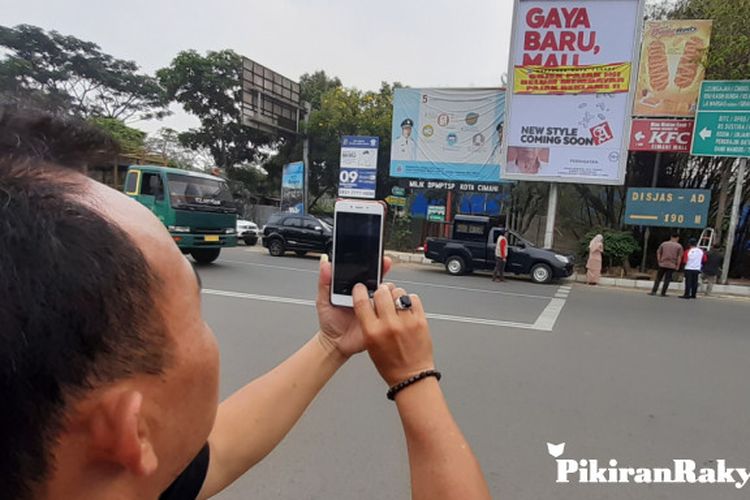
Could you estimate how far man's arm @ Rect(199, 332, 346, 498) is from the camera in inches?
46.8

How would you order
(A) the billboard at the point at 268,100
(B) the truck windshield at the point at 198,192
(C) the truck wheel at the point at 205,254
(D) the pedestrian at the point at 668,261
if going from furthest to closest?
(A) the billboard at the point at 268,100, (C) the truck wheel at the point at 205,254, (D) the pedestrian at the point at 668,261, (B) the truck windshield at the point at 198,192

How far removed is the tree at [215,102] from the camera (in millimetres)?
21797

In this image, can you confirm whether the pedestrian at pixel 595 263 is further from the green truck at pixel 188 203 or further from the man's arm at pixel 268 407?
the man's arm at pixel 268 407

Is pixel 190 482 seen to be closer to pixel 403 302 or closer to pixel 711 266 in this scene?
pixel 403 302

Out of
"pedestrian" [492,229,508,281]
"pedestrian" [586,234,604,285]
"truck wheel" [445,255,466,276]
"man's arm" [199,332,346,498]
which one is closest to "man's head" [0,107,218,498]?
"man's arm" [199,332,346,498]

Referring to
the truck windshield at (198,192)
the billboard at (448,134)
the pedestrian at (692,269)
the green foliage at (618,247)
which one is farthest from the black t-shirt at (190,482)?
the billboard at (448,134)

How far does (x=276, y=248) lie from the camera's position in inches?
539

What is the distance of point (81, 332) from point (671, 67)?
13.9m

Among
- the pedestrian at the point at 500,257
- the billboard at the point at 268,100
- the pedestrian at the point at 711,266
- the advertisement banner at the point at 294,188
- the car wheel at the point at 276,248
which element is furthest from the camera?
the advertisement banner at the point at 294,188

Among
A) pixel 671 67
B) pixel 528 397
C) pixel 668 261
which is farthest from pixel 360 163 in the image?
pixel 528 397

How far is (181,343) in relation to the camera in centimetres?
65

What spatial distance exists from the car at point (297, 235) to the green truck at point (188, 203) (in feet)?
11.5

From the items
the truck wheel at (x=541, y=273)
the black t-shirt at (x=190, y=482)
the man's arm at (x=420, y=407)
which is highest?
the man's arm at (x=420, y=407)

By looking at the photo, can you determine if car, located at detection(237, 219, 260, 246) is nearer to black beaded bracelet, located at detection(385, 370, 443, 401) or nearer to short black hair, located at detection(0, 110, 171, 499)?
black beaded bracelet, located at detection(385, 370, 443, 401)
